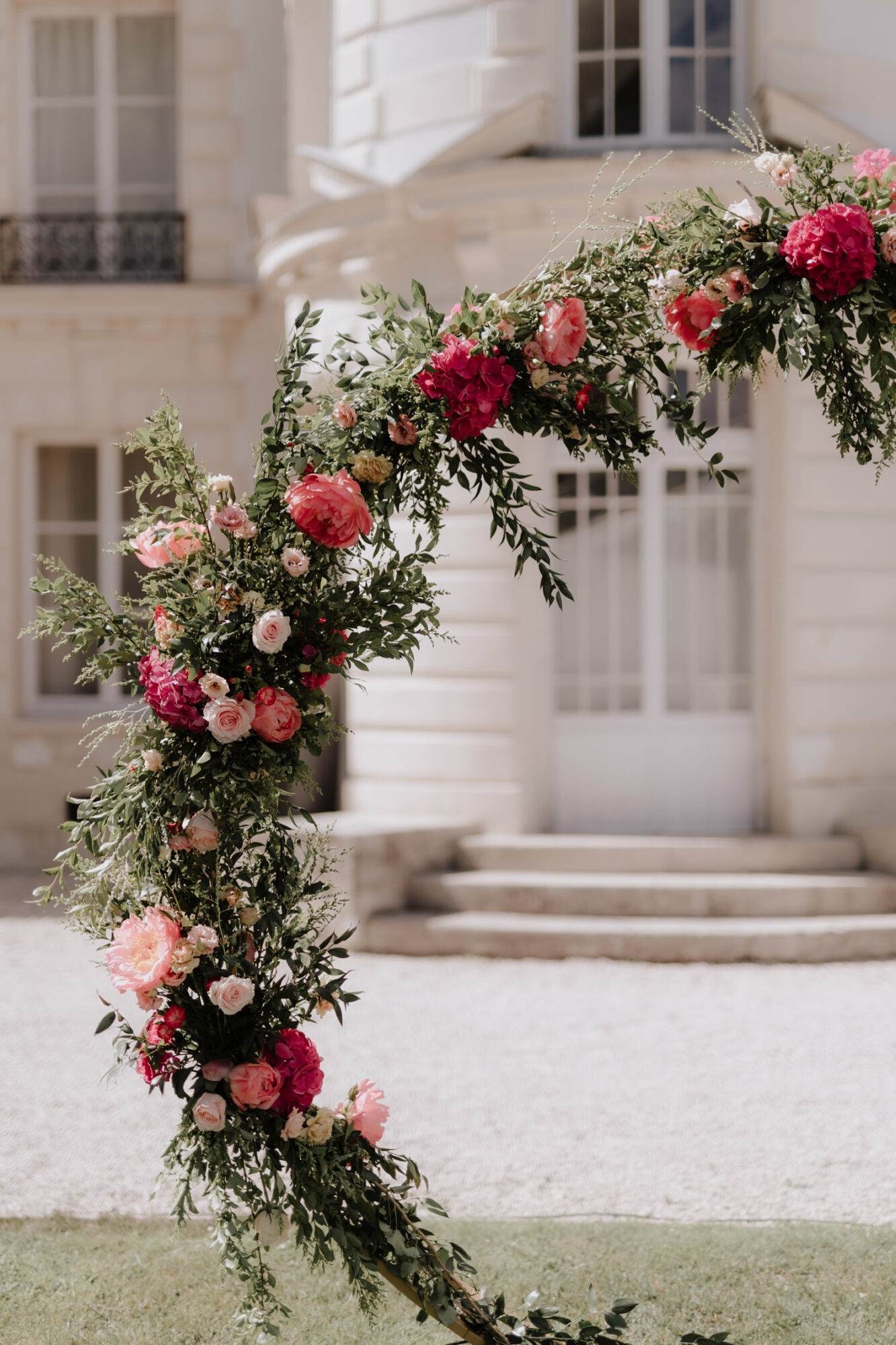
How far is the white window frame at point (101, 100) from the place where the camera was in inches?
399

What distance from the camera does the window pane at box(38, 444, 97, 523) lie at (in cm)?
1016

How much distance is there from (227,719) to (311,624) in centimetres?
26

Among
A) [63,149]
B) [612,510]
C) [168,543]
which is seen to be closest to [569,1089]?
[168,543]

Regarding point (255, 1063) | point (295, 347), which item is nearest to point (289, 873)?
point (255, 1063)

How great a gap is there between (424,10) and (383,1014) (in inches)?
218

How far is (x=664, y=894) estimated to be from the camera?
22.9 ft

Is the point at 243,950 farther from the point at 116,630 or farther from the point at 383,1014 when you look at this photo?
the point at 383,1014

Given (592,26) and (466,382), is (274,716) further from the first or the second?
(592,26)

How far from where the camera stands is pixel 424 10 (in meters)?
7.72

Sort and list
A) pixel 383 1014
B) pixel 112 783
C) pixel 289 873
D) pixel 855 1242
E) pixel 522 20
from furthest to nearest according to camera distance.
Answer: pixel 522 20, pixel 383 1014, pixel 855 1242, pixel 289 873, pixel 112 783

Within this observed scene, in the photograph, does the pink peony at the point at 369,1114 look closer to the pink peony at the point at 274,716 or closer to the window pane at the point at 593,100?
the pink peony at the point at 274,716

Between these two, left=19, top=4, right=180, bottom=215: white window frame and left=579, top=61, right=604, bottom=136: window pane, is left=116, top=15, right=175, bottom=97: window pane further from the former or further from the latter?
left=579, top=61, right=604, bottom=136: window pane

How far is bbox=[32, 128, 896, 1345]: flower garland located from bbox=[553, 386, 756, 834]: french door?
5273 mm

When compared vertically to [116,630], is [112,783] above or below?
below
